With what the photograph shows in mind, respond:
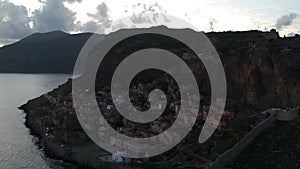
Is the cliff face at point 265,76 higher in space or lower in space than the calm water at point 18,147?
higher

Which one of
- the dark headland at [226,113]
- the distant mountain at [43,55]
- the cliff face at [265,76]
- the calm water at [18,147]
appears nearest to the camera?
the dark headland at [226,113]

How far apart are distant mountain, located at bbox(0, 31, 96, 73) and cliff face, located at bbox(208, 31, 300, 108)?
343ft

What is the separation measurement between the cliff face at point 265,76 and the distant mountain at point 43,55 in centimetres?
10469

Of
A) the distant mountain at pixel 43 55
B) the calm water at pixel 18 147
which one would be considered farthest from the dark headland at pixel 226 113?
the distant mountain at pixel 43 55

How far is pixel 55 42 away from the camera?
171 m

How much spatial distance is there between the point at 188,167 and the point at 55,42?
496 ft

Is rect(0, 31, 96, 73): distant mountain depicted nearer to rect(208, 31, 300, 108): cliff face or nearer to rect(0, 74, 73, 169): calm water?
rect(0, 74, 73, 169): calm water

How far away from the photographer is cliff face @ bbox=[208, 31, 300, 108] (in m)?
40.4

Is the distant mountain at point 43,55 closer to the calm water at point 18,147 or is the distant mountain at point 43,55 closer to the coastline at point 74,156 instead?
the calm water at point 18,147

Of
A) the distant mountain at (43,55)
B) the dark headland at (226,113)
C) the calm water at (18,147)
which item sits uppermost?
the distant mountain at (43,55)

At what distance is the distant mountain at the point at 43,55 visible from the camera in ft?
504

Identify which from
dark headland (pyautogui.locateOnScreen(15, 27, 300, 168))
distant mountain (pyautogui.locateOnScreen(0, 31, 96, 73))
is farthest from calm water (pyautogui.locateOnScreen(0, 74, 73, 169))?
distant mountain (pyautogui.locateOnScreen(0, 31, 96, 73))

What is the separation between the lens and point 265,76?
43.2m

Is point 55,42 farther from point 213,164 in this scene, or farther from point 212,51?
point 213,164
